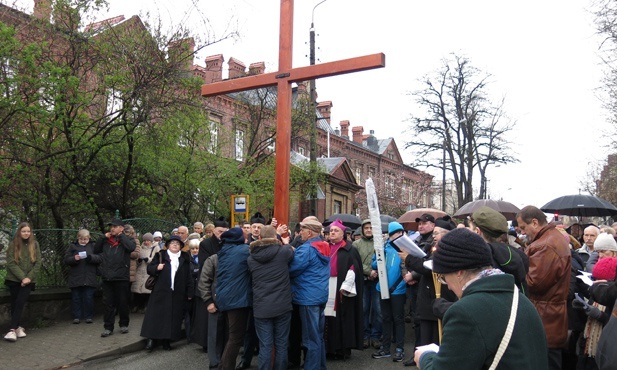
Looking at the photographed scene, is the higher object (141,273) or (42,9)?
(42,9)

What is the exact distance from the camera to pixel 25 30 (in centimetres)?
1132

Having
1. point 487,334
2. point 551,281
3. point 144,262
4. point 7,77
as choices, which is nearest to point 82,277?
point 144,262

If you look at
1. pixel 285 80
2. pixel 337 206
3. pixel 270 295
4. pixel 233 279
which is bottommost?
pixel 270 295

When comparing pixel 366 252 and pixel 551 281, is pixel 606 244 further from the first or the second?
pixel 366 252

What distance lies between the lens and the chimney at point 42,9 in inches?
448

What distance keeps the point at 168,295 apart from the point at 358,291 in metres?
3.16

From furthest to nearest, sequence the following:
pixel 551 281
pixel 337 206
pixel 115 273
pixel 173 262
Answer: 1. pixel 337 206
2. pixel 115 273
3. pixel 173 262
4. pixel 551 281

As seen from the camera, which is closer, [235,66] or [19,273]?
[19,273]

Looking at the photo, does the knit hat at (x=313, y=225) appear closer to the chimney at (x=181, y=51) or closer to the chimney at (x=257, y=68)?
the chimney at (x=181, y=51)

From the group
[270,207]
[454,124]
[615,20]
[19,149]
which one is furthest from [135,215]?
[454,124]

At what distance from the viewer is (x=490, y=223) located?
5.04m

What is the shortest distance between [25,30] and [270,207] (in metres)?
12.9

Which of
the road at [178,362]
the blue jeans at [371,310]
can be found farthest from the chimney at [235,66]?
the road at [178,362]

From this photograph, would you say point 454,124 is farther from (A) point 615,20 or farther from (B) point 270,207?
(A) point 615,20
